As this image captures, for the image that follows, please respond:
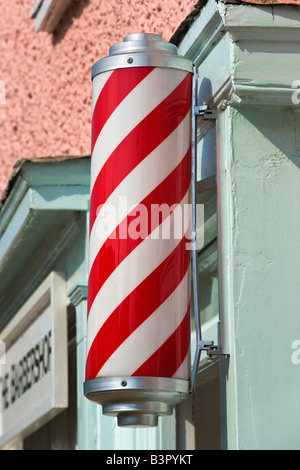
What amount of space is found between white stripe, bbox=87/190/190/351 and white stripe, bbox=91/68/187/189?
0.26 metres

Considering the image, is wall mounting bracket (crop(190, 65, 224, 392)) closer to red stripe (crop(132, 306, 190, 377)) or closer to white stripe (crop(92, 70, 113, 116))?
red stripe (crop(132, 306, 190, 377))

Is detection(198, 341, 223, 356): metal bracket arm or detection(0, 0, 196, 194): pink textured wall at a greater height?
detection(0, 0, 196, 194): pink textured wall

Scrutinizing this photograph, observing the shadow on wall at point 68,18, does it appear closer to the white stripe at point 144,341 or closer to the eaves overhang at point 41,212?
the eaves overhang at point 41,212

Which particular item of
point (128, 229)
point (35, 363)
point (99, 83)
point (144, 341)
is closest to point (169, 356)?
point (144, 341)

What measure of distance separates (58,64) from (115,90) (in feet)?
10.1

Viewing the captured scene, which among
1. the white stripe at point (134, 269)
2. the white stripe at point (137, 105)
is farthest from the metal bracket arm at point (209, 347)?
the white stripe at point (137, 105)

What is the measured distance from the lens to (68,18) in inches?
236

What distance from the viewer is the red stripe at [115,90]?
306 centimetres

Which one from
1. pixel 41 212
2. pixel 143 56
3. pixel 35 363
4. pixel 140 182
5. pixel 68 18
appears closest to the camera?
pixel 140 182

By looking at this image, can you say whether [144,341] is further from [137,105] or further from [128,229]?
[137,105]

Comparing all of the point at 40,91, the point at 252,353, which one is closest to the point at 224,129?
the point at 252,353

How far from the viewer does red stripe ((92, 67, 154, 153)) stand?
10.0 ft

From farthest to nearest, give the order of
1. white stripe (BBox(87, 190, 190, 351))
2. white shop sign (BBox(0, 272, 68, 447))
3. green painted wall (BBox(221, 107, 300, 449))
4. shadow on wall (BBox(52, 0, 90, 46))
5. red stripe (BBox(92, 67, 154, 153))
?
shadow on wall (BBox(52, 0, 90, 46))
white shop sign (BBox(0, 272, 68, 447))
red stripe (BBox(92, 67, 154, 153))
white stripe (BBox(87, 190, 190, 351))
green painted wall (BBox(221, 107, 300, 449))

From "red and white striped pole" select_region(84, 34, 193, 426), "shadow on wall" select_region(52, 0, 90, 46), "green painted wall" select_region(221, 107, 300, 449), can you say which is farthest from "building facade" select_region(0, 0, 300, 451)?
"shadow on wall" select_region(52, 0, 90, 46)
